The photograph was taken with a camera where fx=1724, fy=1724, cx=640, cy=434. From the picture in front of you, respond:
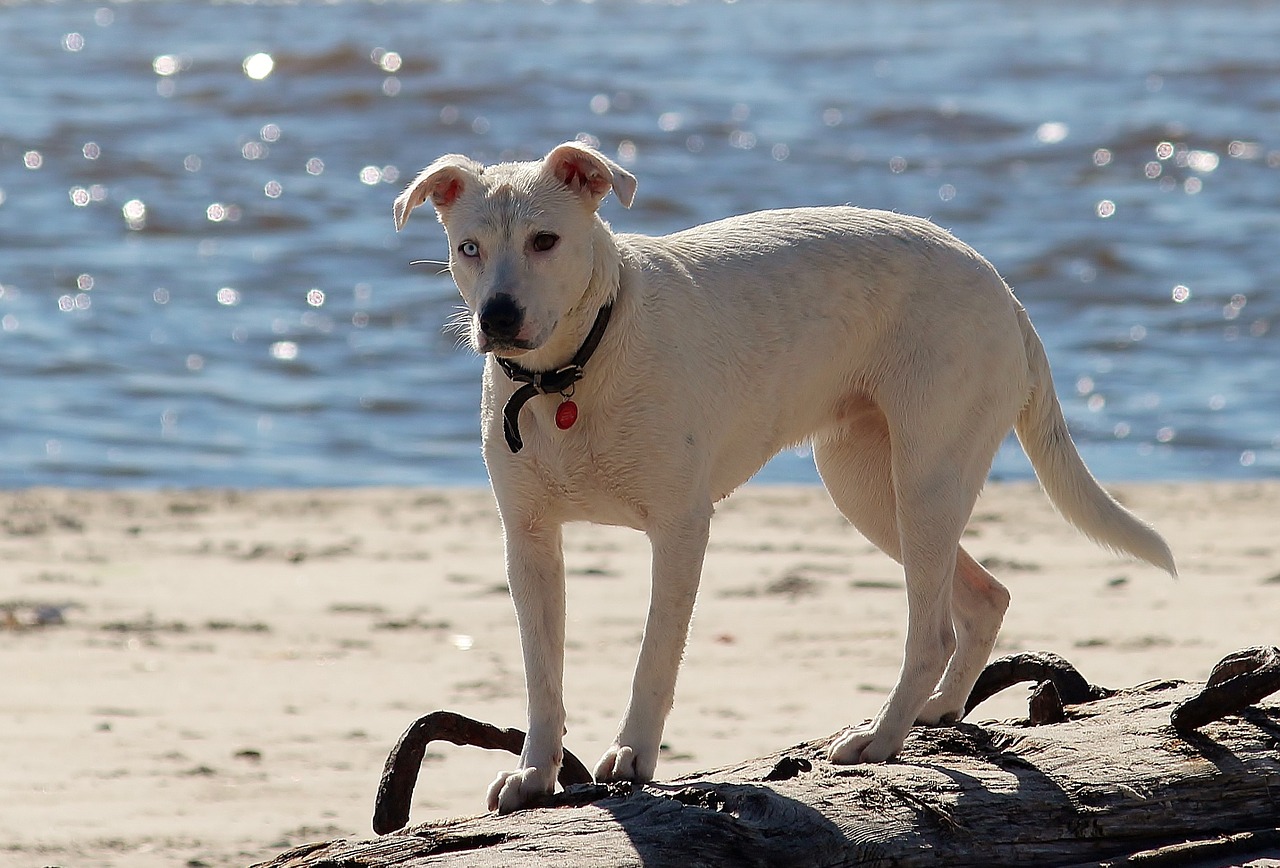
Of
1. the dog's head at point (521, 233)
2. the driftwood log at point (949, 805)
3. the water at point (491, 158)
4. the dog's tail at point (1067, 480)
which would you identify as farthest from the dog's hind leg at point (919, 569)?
the water at point (491, 158)

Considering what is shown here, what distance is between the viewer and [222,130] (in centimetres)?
2108

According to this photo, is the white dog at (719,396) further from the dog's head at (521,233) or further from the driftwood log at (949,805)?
the driftwood log at (949,805)

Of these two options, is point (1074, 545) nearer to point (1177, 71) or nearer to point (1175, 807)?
point (1175, 807)

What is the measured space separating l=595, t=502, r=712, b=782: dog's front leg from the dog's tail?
52.5 inches

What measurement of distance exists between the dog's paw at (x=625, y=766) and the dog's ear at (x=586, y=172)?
1.34 m

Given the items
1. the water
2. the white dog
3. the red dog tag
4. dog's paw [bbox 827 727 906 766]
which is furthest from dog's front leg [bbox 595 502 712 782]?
the water

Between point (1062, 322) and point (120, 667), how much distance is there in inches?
367

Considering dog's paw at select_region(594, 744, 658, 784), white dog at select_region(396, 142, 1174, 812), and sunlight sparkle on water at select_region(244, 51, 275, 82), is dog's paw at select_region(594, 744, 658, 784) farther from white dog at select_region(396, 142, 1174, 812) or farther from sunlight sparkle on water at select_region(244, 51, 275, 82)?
sunlight sparkle on water at select_region(244, 51, 275, 82)

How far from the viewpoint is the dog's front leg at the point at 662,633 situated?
4223mm

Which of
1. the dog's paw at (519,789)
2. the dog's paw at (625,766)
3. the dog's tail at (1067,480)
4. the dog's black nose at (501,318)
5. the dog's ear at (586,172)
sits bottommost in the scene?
the dog's paw at (519,789)

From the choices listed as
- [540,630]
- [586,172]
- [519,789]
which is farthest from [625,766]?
[586,172]

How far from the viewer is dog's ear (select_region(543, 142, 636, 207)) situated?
425 cm

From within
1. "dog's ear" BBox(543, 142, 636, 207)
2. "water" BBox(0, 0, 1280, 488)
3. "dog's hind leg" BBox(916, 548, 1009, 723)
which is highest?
"water" BBox(0, 0, 1280, 488)

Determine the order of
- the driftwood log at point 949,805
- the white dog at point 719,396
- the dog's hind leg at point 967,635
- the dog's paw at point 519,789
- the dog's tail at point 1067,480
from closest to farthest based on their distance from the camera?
the driftwood log at point 949,805, the dog's paw at point 519,789, the white dog at point 719,396, the dog's hind leg at point 967,635, the dog's tail at point 1067,480
